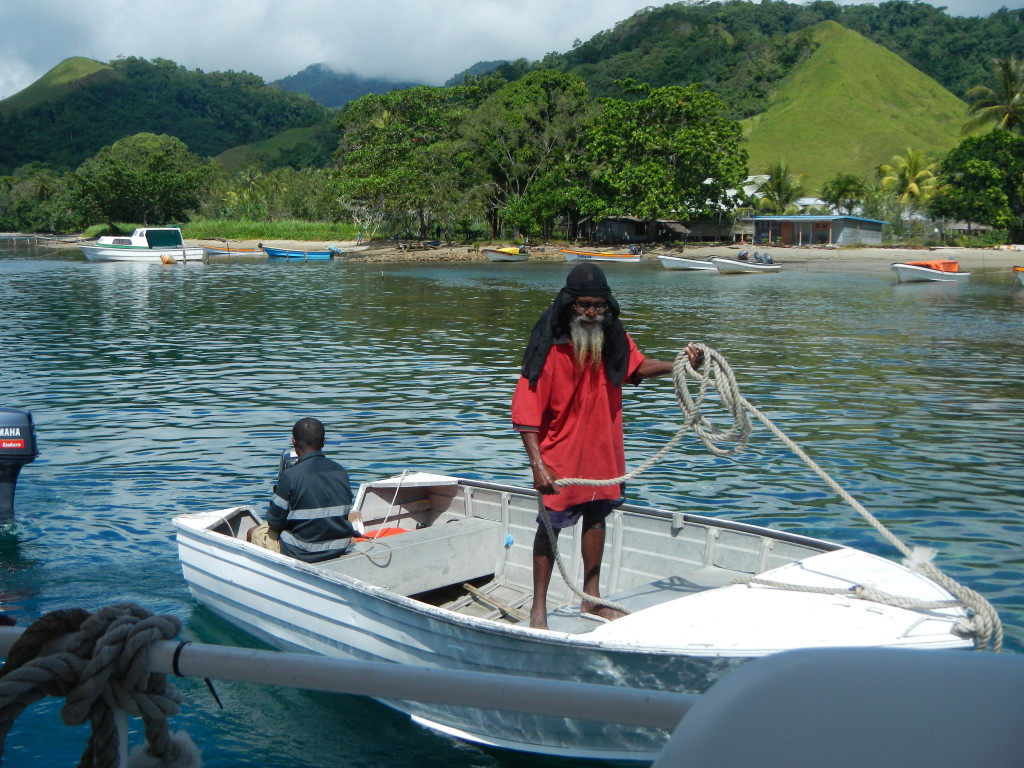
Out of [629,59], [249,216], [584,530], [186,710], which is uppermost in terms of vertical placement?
[629,59]

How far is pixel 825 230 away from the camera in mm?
71562

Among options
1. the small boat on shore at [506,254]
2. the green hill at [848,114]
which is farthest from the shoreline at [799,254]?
the green hill at [848,114]

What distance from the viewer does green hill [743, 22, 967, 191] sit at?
114625mm

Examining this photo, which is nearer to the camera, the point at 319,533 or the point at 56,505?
the point at 319,533

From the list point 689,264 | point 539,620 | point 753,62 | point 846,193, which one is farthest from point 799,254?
point 753,62

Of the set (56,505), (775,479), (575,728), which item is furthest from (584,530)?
(56,505)

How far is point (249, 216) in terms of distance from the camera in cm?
9306

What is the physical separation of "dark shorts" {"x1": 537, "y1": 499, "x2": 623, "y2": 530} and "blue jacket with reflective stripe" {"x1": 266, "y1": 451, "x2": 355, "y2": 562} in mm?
1608

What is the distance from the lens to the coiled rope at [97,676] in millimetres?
1895

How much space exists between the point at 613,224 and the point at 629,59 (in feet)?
297

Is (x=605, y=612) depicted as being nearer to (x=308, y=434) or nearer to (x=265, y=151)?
(x=308, y=434)

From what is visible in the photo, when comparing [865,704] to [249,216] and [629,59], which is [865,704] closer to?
[249,216]

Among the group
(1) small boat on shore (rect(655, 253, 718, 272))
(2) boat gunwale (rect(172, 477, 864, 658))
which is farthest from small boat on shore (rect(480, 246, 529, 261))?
(2) boat gunwale (rect(172, 477, 864, 658))

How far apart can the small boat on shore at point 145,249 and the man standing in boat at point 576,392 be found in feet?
196
